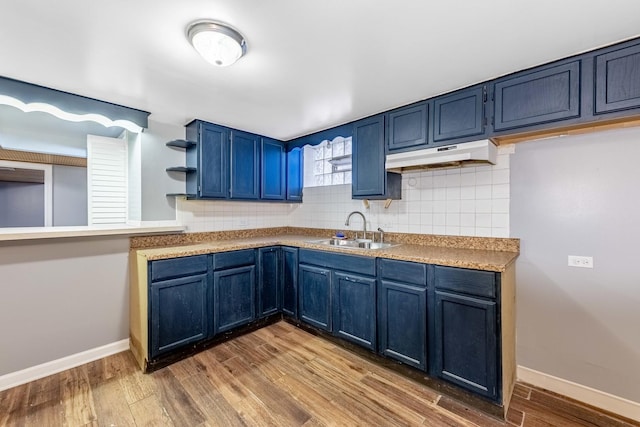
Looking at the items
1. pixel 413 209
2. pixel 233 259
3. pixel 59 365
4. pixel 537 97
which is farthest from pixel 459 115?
pixel 59 365

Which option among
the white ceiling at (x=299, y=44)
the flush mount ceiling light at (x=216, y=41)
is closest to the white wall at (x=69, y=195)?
the white ceiling at (x=299, y=44)

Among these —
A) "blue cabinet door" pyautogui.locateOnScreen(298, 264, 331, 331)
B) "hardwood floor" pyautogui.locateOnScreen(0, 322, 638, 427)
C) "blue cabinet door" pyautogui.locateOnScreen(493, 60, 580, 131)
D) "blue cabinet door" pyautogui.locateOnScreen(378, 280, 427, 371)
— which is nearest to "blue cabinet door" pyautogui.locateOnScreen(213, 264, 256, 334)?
"hardwood floor" pyautogui.locateOnScreen(0, 322, 638, 427)

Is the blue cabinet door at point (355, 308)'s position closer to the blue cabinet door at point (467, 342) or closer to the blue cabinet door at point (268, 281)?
the blue cabinet door at point (467, 342)

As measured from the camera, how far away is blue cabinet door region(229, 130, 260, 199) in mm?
3049

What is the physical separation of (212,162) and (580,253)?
3135 millimetres

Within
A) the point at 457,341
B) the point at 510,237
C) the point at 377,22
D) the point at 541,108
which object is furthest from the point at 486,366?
the point at 377,22

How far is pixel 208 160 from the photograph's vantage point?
9.30 ft

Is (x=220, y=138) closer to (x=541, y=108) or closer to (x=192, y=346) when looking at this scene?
(x=192, y=346)

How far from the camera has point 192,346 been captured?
240 centimetres

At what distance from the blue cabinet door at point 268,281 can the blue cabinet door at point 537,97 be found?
2299 mm

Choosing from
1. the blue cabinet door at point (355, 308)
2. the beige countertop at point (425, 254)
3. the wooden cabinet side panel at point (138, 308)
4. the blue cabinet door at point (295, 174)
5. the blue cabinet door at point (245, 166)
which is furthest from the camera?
the blue cabinet door at point (295, 174)

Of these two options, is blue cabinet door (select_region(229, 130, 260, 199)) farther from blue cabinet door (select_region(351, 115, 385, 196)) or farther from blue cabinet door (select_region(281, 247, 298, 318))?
blue cabinet door (select_region(351, 115, 385, 196))

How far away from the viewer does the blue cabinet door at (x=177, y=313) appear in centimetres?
218

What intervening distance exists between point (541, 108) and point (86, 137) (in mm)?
3983
